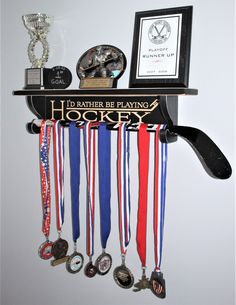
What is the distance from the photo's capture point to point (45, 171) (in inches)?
54.1

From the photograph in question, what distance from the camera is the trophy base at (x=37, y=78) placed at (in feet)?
4.25

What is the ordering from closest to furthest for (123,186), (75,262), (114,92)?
(114,92) < (123,186) < (75,262)

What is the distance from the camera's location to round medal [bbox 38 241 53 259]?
1.42 meters

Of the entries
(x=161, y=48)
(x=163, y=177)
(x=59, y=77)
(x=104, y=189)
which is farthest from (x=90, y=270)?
(x=161, y=48)

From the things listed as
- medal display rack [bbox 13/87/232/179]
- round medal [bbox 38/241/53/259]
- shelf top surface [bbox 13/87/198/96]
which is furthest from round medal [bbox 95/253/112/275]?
shelf top surface [bbox 13/87/198/96]

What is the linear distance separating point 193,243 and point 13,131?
0.85 metres

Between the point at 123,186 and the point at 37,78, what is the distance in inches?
18.9

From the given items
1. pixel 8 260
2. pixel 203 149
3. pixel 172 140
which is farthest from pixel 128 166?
pixel 8 260

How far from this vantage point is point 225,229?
120 cm

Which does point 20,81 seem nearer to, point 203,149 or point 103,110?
point 103,110

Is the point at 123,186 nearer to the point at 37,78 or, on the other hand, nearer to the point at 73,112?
the point at 73,112

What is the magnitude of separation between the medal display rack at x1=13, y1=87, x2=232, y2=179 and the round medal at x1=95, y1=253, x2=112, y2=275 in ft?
1.51

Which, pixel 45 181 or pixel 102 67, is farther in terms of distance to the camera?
pixel 45 181

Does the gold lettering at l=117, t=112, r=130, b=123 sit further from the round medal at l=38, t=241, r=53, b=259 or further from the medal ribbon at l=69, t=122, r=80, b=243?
the round medal at l=38, t=241, r=53, b=259
